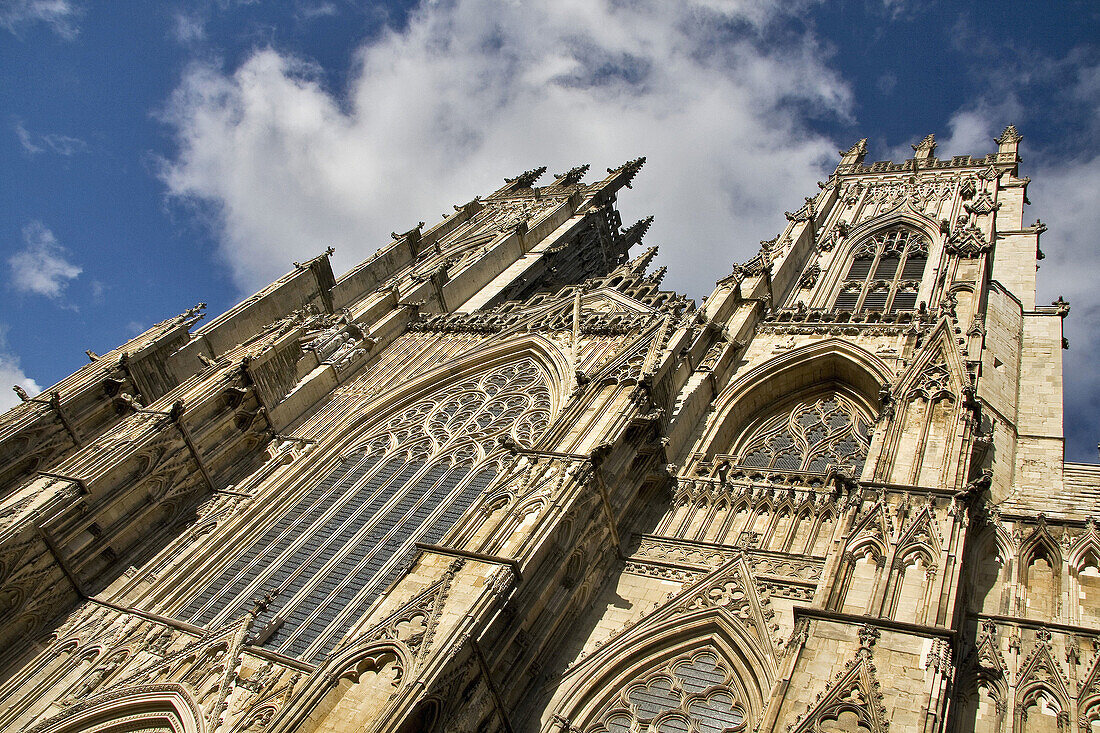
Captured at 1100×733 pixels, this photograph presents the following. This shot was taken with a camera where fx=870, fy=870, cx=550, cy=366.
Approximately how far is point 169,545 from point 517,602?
728cm

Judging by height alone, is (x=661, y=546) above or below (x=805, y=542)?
below

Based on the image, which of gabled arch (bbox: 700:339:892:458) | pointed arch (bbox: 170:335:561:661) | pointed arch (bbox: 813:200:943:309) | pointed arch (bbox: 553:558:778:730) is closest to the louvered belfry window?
pointed arch (bbox: 170:335:561:661)

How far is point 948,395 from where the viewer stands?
41.7 feet

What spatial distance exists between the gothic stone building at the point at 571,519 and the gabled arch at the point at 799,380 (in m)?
0.06

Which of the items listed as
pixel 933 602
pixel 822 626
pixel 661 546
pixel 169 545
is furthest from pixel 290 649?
pixel 933 602

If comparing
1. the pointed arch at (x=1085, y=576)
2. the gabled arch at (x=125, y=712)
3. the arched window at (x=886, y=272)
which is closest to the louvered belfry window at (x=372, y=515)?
the gabled arch at (x=125, y=712)

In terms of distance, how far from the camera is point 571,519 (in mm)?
11414

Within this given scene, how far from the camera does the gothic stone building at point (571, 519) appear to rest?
9.46 meters

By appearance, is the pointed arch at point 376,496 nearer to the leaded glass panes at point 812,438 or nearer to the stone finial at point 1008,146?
the leaded glass panes at point 812,438

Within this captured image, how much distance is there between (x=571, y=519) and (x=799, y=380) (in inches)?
309

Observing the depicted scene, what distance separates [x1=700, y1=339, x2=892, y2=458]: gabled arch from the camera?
54.1 ft

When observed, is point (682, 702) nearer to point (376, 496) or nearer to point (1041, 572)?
point (1041, 572)

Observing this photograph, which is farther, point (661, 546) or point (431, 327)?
point (431, 327)

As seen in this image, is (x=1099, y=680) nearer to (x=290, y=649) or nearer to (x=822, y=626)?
(x=822, y=626)
